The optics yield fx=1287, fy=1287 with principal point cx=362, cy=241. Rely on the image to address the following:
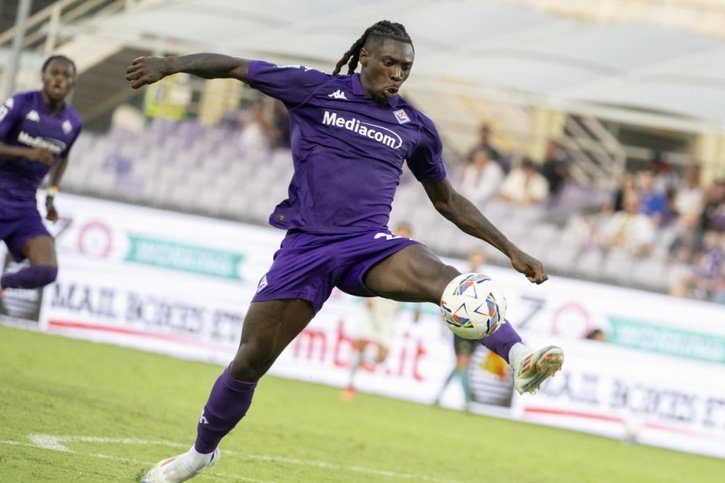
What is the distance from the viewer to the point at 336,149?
6871mm

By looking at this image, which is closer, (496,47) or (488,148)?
(496,47)

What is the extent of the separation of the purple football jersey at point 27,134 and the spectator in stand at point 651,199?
1135 centimetres

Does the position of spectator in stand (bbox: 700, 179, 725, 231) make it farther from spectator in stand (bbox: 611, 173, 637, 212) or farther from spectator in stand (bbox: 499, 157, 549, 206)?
spectator in stand (bbox: 499, 157, 549, 206)

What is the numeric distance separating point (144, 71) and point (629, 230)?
14.0 m

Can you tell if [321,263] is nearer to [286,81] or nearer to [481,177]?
[286,81]

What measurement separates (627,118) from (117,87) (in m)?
9.26

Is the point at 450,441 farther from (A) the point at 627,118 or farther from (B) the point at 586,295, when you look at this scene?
(A) the point at 627,118

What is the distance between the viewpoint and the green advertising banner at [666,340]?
16391 millimetres

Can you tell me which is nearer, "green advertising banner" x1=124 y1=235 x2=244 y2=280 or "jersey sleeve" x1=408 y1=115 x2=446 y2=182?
"jersey sleeve" x1=408 y1=115 x2=446 y2=182

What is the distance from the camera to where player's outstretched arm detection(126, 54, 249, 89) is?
6.36 meters

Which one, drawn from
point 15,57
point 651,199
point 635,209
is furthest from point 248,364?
point 651,199

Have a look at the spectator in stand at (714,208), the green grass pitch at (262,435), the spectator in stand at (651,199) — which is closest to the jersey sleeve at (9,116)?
the green grass pitch at (262,435)

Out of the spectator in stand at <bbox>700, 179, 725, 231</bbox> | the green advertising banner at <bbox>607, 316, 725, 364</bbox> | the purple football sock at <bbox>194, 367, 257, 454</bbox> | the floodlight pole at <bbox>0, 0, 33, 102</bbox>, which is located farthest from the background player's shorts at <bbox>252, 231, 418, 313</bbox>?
the spectator in stand at <bbox>700, 179, 725, 231</bbox>

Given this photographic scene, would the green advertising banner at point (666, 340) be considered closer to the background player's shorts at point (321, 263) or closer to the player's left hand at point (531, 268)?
the player's left hand at point (531, 268)
